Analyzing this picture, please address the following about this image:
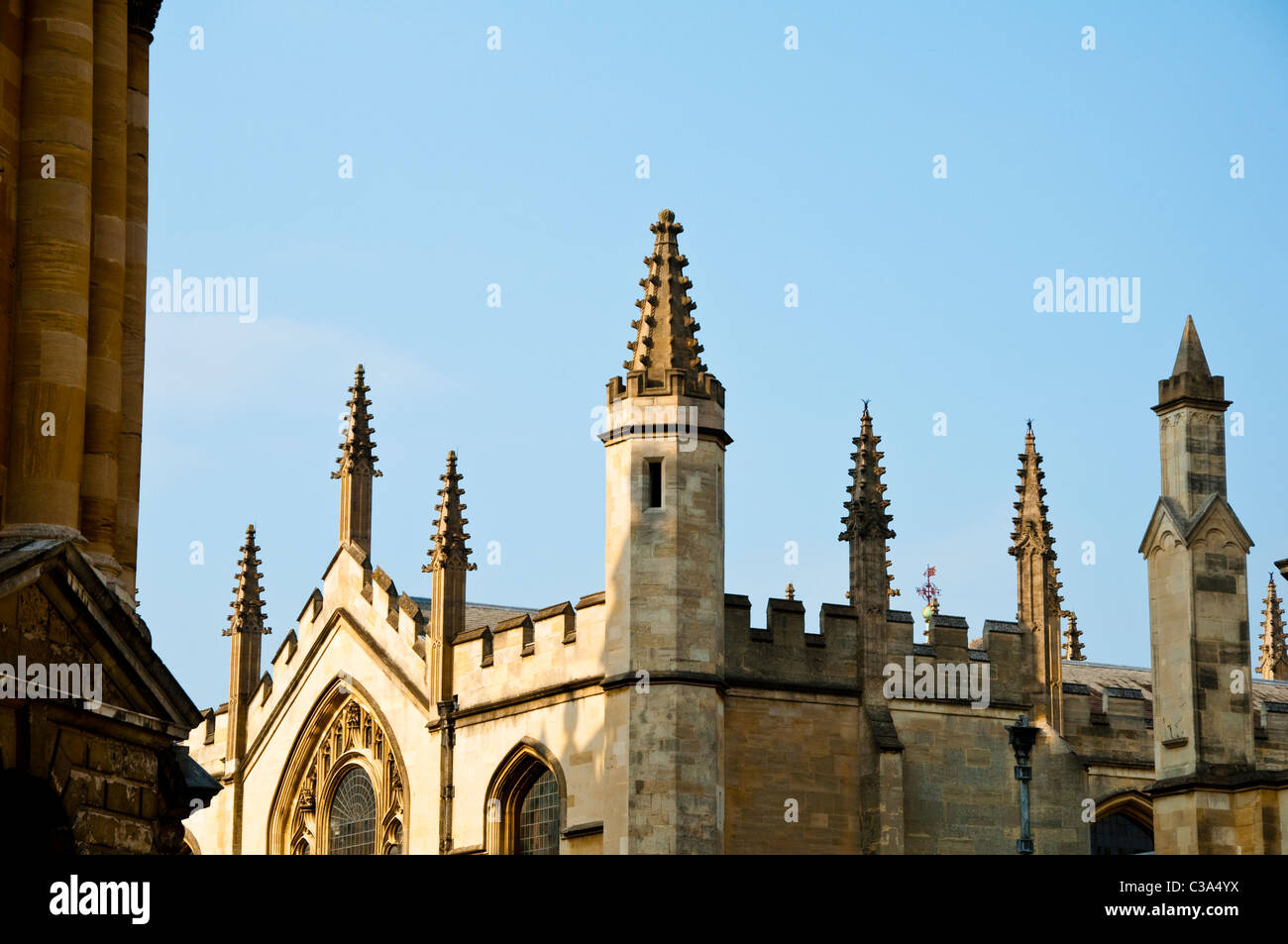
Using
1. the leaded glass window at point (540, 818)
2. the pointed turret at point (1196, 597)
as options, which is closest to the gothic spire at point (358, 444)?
the leaded glass window at point (540, 818)

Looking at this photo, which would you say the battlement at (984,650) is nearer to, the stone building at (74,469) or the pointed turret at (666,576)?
the pointed turret at (666,576)

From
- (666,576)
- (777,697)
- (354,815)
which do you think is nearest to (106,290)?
(666,576)

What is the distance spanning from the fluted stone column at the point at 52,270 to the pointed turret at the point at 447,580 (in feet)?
58.9

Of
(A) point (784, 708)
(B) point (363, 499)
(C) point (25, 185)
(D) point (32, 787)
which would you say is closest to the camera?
(D) point (32, 787)

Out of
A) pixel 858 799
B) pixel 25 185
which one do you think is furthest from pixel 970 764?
pixel 25 185

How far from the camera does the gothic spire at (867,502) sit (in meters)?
33.8

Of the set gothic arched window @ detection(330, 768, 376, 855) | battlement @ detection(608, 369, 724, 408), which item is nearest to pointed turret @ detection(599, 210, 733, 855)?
battlement @ detection(608, 369, 724, 408)

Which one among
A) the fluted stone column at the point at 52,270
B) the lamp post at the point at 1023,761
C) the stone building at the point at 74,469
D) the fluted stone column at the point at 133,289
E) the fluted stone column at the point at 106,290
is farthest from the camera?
the lamp post at the point at 1023,761

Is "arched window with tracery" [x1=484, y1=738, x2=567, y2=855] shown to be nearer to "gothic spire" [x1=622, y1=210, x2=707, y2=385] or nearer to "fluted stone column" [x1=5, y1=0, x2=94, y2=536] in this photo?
"gothic spire" [x1=622, y1=210, x2=707, y2=385]

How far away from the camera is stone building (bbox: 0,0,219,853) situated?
16.7 meters

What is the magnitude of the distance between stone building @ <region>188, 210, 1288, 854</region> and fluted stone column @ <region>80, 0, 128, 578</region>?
42.5 feet
